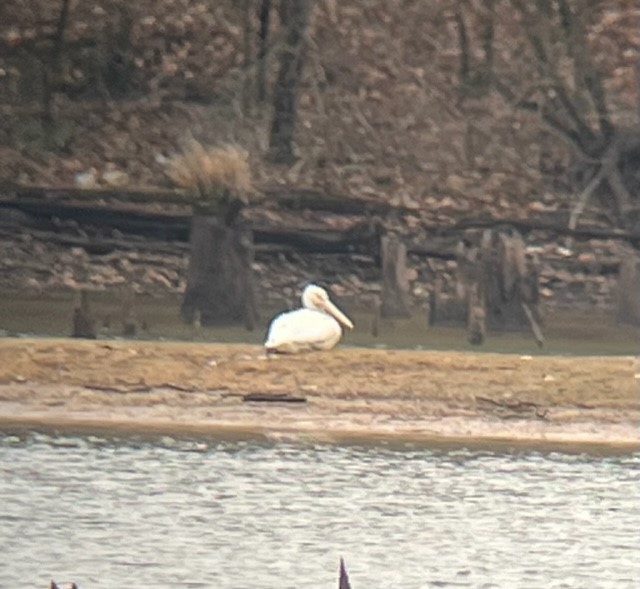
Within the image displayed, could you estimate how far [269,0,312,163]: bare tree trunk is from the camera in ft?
48.6

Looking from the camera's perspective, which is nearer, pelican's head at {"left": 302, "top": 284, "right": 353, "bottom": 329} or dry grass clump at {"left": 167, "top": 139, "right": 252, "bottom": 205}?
pelican's head at {"left": 302, "top": 284, "right": 353, "bottom": 329}

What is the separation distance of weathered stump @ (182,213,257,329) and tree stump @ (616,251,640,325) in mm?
2017

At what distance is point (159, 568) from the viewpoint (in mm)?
7199

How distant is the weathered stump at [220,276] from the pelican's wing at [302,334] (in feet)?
3.19

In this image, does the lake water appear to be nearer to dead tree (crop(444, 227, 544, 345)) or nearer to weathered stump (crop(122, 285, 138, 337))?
weathered stump (crop(122, 285, 138, 337))

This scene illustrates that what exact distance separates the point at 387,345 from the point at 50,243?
11.4 ft

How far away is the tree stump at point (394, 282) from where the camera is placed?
499 inches

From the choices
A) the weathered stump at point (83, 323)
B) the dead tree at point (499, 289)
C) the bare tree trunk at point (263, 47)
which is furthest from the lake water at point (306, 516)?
the bare tree trunk at point (263, 47)

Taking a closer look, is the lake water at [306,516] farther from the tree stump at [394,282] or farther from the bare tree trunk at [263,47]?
the bare tree trunk at [263,47]

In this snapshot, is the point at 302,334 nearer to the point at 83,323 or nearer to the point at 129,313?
the point at 83,323

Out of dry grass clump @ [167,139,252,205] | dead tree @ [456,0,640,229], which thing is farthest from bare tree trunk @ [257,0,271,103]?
dead tree @ [456,0,640,229]

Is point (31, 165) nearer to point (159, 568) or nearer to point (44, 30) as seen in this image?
point (44, 30)

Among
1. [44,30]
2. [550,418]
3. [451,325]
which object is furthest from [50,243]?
[550,418]

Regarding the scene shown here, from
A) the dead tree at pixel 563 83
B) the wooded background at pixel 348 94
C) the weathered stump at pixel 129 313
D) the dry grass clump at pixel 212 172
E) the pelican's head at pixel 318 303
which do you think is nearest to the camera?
the pelican's head at pixel 318 303
